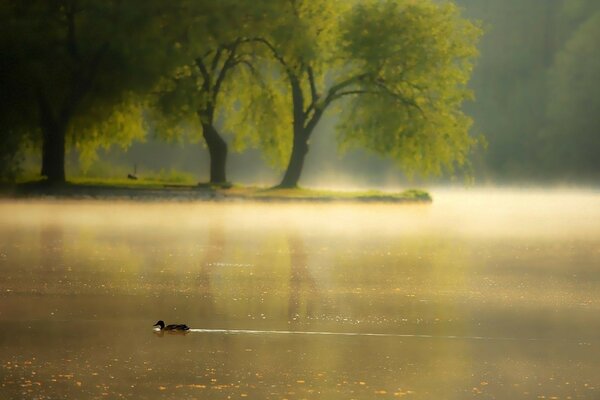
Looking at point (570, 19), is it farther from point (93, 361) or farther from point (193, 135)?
point (93, 361)

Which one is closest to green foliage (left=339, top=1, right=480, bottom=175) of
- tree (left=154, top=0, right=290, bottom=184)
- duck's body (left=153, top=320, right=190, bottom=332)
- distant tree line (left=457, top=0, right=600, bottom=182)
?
tree (left=154, top=0, right=290, bottom=184)

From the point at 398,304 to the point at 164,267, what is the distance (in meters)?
5.45

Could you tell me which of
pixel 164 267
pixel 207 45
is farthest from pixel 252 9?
pixel 164 267

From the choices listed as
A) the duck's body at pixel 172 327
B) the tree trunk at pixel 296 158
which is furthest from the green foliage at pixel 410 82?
the duck's body at pixel 172 327

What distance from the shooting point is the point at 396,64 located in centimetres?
5250

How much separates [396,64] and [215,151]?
9.22m

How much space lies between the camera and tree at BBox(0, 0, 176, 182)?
49.3 m

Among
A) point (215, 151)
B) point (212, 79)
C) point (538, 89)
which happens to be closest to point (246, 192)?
point (215, 151)

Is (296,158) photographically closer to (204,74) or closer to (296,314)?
(204,74)

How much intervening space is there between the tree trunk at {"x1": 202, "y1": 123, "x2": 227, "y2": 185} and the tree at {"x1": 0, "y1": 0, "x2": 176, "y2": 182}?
13.7 ft

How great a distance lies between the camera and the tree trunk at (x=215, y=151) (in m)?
56.7

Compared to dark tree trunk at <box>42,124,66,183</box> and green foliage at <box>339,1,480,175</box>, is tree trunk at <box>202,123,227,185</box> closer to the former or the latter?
green foliage at <box>339,1,480,175</box>

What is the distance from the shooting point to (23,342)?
35.3ft

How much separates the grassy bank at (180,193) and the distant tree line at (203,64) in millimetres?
1607
